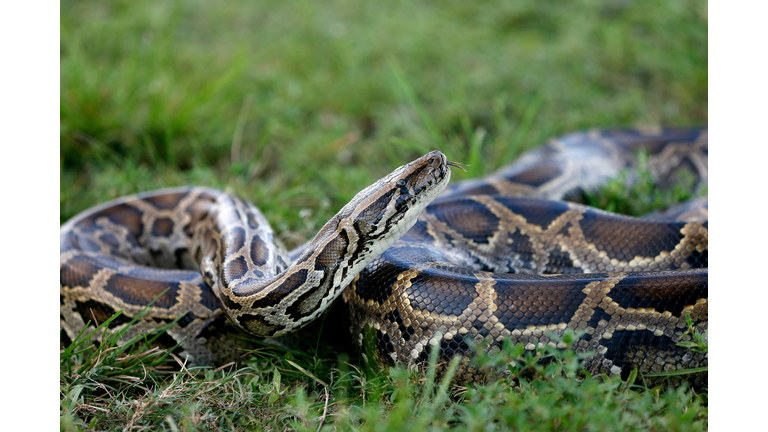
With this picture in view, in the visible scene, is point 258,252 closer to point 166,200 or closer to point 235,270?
point 235,270

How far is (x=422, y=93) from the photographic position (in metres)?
8.91

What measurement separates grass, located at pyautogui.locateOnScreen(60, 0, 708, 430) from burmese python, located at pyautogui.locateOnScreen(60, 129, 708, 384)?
310 mm

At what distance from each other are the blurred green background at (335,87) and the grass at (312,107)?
0.03 m

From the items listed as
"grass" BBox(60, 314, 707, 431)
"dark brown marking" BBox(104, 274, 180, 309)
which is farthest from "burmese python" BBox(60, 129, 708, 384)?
"grass" BBox(60, 314, 707, 431)

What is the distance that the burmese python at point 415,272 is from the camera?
3719 mm

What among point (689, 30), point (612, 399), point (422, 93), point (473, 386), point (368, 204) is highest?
point (689, 30)

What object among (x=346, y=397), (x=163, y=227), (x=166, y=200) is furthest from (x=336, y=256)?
(x=166, y=200)

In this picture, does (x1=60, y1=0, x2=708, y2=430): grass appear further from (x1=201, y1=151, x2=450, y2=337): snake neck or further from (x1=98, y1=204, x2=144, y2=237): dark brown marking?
(x1=98, y1=204, x2=144, y2=237): dark brown marking

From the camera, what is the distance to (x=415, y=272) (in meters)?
4.08

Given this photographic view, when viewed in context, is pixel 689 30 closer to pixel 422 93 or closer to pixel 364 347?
pixel 422 93

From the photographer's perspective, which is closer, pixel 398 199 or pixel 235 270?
pixel 398 199

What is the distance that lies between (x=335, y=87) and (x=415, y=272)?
217 inches

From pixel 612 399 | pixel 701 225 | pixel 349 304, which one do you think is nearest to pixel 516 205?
pixel 701 225

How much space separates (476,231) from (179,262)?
3029 mm
